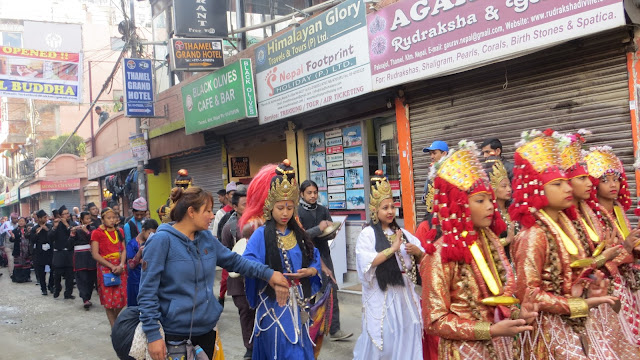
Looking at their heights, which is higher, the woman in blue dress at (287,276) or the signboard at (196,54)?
the signboard at (196,54)

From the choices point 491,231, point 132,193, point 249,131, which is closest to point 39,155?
point 132,193

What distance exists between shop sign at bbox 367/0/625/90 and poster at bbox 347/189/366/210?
7.55ft

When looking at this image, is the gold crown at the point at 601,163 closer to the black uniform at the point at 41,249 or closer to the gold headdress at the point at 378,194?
the gold headdress at the point at 378,194

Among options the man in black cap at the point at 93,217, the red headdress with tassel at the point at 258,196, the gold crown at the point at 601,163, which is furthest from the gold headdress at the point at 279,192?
the man in black cap at the point at 93,217

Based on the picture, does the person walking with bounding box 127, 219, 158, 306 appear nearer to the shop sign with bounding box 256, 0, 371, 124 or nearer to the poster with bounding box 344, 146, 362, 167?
the shop sign with bounding box 256, 0, 371, 124

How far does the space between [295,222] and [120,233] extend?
5246 mm

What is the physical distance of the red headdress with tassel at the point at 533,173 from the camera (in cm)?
343

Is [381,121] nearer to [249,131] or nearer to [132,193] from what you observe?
[249,131]

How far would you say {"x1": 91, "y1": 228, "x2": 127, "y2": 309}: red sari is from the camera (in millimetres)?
8727

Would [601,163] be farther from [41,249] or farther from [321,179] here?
[41,249]

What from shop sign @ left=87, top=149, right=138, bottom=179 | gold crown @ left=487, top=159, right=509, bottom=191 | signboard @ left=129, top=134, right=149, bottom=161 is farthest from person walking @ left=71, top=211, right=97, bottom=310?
gold crown @ left=487, top=159, right=509, bottom=191

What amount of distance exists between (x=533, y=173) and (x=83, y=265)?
10012 millimetres

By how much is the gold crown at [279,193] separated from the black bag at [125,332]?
4.98 feet

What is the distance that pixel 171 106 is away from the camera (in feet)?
56.3
